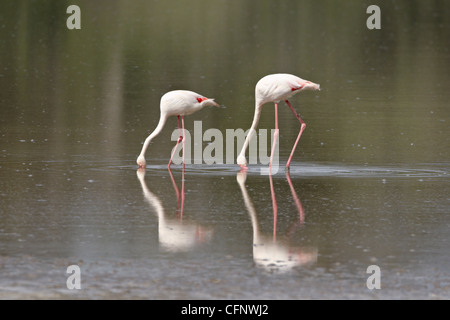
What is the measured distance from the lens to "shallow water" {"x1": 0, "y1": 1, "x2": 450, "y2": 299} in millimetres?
7355

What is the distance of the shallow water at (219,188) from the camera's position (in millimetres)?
7355

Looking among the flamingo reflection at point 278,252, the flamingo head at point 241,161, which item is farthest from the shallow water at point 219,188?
the flamingo head at point 241,161

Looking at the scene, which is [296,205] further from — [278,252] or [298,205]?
[278,252]

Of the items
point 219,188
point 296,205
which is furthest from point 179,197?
A: point 296,205

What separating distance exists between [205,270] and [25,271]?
1.35m

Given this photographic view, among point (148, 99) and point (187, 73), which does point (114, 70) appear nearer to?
point (187, 73)

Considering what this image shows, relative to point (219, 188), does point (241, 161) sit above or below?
above

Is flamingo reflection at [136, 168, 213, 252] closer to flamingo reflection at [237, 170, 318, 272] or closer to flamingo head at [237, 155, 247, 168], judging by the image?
flamingo reflection at [237, 170, 318, 272]

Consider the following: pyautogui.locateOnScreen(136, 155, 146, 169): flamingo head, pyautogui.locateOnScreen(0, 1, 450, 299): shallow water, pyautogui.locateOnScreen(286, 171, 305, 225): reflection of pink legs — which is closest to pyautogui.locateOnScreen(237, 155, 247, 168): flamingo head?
pyautogui.locateOnScreen(0, 1, 450, 299): shallow water

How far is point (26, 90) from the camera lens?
21.3 m

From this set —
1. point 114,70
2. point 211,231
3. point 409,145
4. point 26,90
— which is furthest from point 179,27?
point 211,231

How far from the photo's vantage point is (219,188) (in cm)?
1123

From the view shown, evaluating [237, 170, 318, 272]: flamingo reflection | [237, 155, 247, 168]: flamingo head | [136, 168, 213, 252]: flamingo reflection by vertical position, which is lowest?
[237, 170, 318, 272]: flamingo reflection
